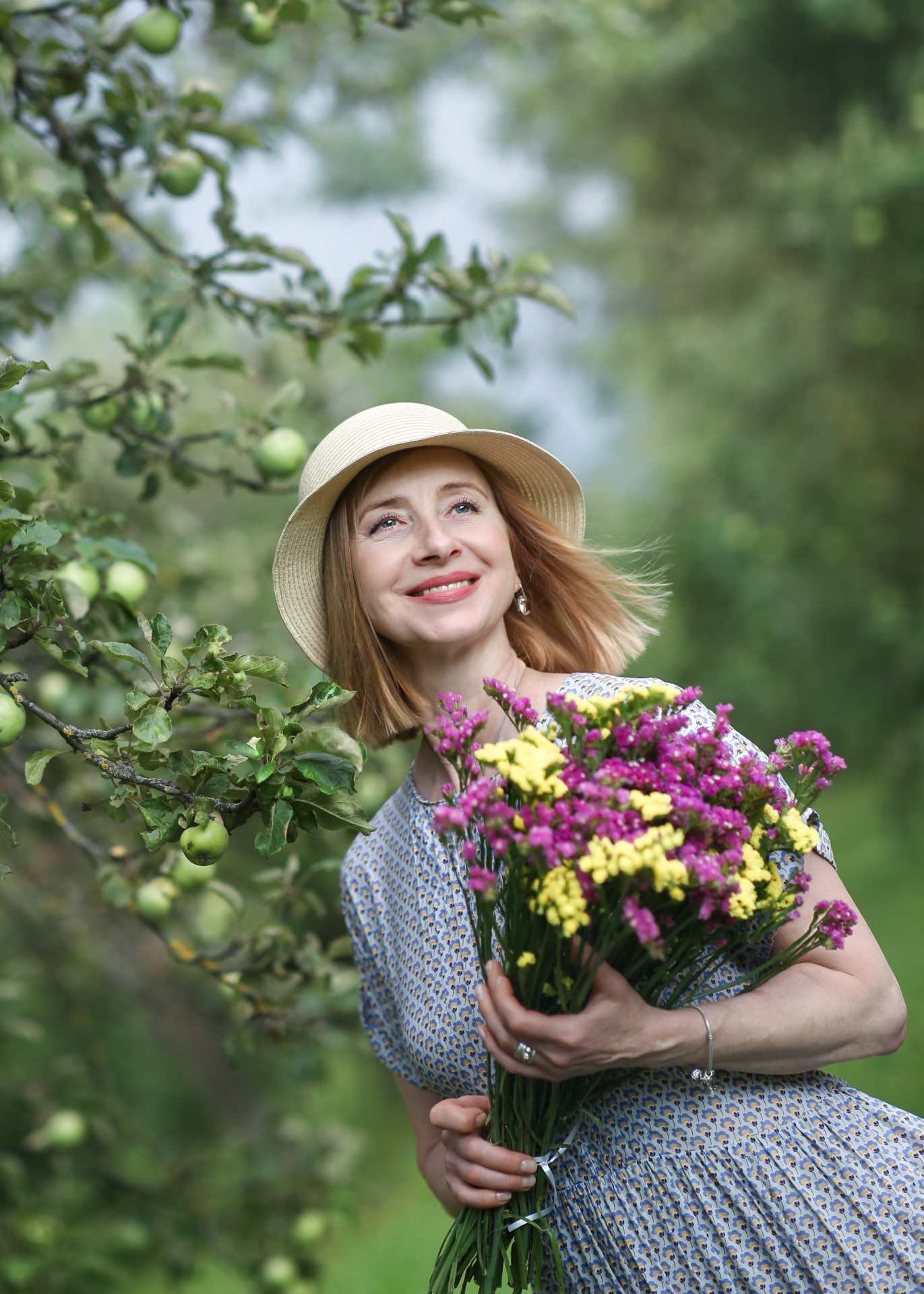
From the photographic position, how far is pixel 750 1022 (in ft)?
3.70

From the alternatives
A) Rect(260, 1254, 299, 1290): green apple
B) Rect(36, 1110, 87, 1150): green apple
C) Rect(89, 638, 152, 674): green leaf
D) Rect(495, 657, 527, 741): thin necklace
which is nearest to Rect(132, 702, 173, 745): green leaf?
Rect(89, 638, 152, 674): green leaf

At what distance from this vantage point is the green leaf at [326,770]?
3.51 feet

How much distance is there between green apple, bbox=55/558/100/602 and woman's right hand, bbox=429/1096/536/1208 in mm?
870

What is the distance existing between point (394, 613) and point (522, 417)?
8.22 metres

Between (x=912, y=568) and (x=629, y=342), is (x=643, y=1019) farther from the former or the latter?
(x=629, y=342)

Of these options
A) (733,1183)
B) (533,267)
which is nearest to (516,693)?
(733,1183)

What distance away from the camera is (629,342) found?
7.68 meters

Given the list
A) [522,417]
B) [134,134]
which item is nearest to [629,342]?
[522,417]

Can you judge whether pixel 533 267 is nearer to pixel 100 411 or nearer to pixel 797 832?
pixel 100 411

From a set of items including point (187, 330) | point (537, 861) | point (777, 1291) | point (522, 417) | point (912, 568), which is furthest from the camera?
point (522, 417)

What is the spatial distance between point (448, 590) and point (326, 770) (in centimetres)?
40

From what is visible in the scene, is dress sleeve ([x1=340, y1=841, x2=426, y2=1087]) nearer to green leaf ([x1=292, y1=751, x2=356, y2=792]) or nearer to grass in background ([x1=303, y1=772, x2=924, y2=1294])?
green leaf ([x1=292, y1=751, x2=356, y2=792])

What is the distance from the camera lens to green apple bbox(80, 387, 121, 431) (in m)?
1.86

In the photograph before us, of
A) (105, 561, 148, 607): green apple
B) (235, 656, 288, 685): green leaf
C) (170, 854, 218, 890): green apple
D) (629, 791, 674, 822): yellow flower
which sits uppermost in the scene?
(629, 791, 674, 822): yellow flower
